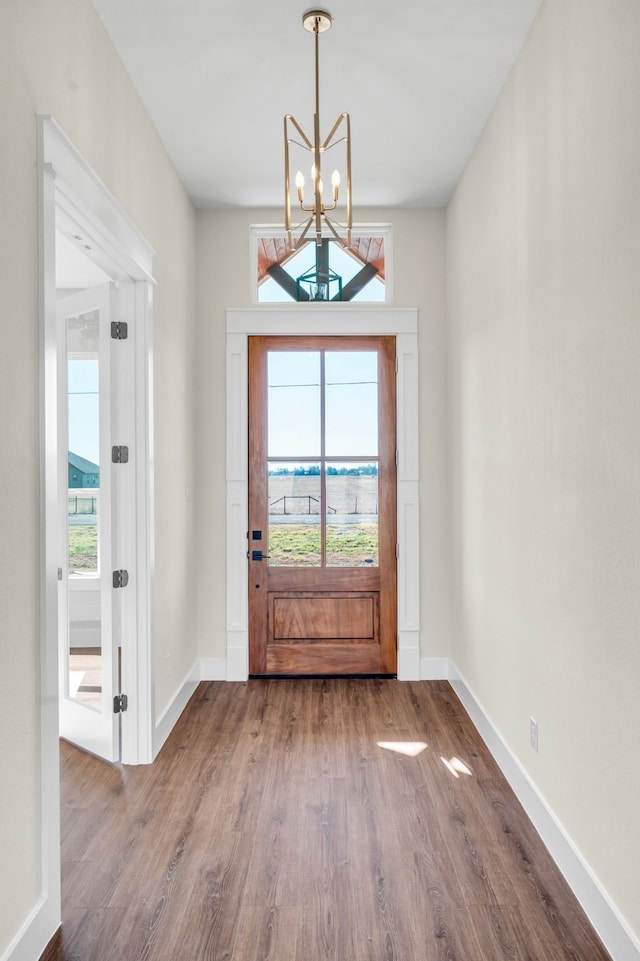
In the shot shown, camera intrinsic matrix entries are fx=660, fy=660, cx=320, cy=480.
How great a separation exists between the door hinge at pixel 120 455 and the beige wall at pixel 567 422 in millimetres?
1682

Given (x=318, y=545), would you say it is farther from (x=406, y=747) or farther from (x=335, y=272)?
(x=335, y=272)

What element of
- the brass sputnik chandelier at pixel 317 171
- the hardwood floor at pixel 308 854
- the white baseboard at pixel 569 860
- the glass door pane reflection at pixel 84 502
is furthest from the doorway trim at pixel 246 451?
the brass sputnik chandelier at pixel 317 171

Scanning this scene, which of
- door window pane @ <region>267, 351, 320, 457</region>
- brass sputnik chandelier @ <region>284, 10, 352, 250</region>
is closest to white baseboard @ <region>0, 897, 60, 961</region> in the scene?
brass sputnik chandelier @ <region>284, 10, 352, 250</region>

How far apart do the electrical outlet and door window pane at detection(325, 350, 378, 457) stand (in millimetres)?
2093

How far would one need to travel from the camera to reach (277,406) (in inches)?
167

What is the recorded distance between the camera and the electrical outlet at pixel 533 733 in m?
2.44

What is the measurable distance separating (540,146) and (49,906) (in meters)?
2.93

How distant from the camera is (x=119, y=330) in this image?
2967 millimetres

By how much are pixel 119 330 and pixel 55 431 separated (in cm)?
122

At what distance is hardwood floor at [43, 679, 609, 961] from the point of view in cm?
183

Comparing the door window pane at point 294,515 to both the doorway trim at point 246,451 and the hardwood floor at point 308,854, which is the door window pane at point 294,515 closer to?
the doorway trim at point 246,451

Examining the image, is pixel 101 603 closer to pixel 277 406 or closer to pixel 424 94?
pixel 277 406

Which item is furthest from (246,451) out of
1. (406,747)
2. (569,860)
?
(569,860)

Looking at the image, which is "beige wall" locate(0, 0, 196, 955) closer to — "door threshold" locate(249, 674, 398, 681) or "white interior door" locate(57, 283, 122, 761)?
"white interior door" locate(57, 283, 122, 761)
